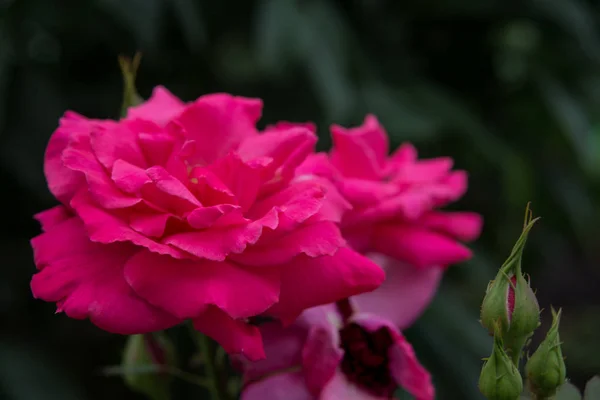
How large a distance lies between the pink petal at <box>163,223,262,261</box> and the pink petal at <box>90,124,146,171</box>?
0.04m

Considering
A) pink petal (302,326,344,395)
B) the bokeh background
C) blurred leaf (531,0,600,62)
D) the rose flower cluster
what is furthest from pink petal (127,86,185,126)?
blurred leaf (531,0,600,62)

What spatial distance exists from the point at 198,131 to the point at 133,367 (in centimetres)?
11

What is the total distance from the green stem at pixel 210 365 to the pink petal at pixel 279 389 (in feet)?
0.08

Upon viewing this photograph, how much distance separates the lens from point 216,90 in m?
1.03

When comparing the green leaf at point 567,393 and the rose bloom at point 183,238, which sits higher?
the rose bloom at point 183,238

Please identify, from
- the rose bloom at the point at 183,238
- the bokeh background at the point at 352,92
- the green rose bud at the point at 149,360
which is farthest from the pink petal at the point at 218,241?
the bokeh background at the point at 352,92

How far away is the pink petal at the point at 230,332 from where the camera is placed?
24cm

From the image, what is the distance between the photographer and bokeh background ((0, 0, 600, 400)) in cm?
89

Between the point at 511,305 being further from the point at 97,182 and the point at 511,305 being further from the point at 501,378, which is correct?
the point at 97,182

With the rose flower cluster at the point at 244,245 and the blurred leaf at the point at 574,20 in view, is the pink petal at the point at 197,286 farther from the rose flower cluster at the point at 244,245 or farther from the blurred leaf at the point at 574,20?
the blurred leaf at the point at 574,20

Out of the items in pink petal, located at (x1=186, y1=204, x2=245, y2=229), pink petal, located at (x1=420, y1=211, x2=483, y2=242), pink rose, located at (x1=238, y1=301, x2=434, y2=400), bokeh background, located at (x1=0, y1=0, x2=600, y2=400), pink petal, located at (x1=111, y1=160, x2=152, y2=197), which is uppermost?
pink petal, located at (x1=111, y1=160, x2=152, y2=197)

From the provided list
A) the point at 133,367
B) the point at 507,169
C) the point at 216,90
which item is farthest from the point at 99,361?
the point at 133,367

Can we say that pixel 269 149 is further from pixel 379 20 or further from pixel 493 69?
pixel 493 69

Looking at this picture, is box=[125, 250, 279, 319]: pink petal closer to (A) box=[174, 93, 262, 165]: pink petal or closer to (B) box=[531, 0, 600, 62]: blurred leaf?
(A) box=[174, 93, 262, 165]: pink petal
